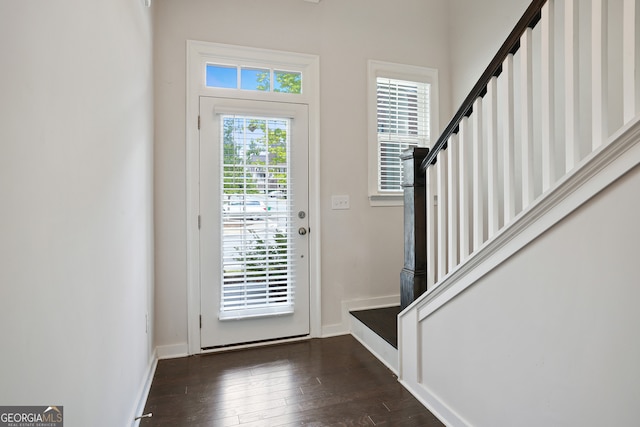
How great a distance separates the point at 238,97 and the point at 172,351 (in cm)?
205

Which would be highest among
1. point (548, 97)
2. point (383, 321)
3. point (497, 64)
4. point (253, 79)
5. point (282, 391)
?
point (253, 79)

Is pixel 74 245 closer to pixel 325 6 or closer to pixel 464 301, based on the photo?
pixel 464 301

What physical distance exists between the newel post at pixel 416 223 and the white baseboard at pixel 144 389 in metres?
1.66

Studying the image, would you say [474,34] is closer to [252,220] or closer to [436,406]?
[252,220]

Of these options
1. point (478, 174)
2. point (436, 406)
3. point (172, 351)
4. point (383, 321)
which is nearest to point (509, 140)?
point (478, 174)

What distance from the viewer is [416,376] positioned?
200cm

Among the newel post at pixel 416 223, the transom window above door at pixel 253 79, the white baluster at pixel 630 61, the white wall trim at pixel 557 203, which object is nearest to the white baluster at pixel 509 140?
the white wall trim at pixel 557 203

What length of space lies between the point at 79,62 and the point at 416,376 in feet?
7.14

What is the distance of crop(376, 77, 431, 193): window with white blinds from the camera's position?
317 cm

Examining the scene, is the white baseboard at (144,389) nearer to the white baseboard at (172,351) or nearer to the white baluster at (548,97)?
the white baseboard at (172,351)

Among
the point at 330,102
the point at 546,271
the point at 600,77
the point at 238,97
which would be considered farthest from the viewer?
the point at 330,102

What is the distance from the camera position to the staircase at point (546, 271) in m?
1.03

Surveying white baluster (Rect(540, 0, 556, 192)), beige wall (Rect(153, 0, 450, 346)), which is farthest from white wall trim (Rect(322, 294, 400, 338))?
white baluster (Rect(540, 0, 556, 192))

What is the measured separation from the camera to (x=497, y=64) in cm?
151
